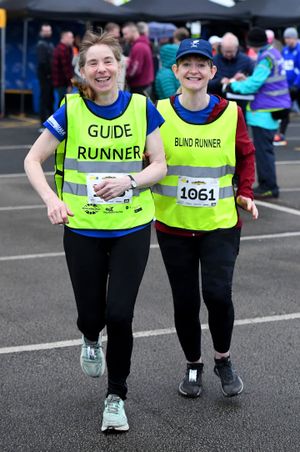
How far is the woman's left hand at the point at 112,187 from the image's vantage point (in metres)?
3.87

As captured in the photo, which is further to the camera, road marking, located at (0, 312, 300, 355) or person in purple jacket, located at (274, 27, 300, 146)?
person in purple jacket, located at (274, 27, 300, 146)

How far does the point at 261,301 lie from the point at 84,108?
2.86m

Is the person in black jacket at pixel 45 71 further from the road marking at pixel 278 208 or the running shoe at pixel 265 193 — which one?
the road marking at pixel 278 208

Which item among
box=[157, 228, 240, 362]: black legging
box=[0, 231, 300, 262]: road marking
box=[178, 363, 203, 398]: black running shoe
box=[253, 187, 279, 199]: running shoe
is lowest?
box=[253, 187, 279, 199]: running shoe

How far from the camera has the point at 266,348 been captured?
541 centimetres

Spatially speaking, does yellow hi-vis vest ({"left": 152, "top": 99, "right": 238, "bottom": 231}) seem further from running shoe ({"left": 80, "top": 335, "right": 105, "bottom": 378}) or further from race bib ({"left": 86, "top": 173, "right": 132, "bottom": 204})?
running shoe ({"left": 80, "top": 335, "right": 105, "bottom": 378})

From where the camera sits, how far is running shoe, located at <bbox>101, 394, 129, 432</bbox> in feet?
13.4

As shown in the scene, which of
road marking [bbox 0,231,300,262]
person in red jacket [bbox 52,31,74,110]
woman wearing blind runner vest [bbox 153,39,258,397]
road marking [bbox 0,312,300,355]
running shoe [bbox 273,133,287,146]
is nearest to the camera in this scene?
woman wearing blind runner vest [bbox 153,39,258,397]

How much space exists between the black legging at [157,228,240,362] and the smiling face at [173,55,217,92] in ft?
2.41

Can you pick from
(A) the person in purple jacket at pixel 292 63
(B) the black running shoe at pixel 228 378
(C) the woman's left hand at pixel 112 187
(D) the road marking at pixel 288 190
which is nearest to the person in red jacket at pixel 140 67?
(A) the person in purple jacket at pixel 292 63

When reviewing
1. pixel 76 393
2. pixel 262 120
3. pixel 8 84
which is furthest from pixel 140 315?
pixel 8 84

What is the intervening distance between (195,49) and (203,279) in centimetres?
113

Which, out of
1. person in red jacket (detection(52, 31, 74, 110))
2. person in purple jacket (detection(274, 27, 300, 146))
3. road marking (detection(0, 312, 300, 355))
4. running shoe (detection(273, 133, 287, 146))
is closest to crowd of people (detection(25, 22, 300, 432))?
road marking (detection(0, 312, 300, 355))

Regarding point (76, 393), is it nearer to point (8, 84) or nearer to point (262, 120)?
point (262, 120)
